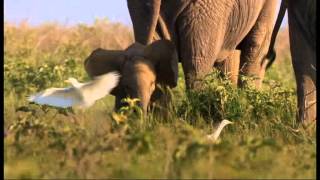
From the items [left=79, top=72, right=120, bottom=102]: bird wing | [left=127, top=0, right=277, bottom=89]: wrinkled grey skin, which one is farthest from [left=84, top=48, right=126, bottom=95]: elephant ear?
[left=79, top=72, right=120, bottom=102]: bird wing

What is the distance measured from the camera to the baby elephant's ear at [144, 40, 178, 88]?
4500 millimetres

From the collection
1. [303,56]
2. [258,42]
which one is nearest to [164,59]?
[303,56]

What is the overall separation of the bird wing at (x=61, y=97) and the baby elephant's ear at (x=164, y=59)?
93 cm

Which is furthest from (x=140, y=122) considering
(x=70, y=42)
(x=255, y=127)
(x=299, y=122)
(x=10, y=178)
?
(x=70, y=42)

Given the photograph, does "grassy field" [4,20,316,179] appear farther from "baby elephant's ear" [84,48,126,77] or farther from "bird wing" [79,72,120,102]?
"baby elephant's ear" [84,48,126,77]

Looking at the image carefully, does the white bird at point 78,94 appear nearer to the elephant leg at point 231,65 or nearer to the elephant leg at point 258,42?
the elephant leg at point 231,65

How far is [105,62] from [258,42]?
1526 mm

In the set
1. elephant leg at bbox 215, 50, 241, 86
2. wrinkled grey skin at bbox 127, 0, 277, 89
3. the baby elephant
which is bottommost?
elephant leg at bbox 215, 50, 241, 86

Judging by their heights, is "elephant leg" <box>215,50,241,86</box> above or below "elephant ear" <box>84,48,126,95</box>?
below

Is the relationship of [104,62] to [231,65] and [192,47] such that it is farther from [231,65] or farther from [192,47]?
[231,65]

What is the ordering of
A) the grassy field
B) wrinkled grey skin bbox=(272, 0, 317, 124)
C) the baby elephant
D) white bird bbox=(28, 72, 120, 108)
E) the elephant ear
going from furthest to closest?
1. the elephant ear
2. the baby elephant
3. wrinkled grey skin bbox=(272, 0, 317, 124)
4. white bird bbox=(28, 72, 120, 108)
5. the grassy field

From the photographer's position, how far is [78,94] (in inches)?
138

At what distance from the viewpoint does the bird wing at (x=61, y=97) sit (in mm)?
3535

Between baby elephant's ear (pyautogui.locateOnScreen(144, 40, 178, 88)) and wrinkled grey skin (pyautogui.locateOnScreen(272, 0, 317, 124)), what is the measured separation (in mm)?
625
